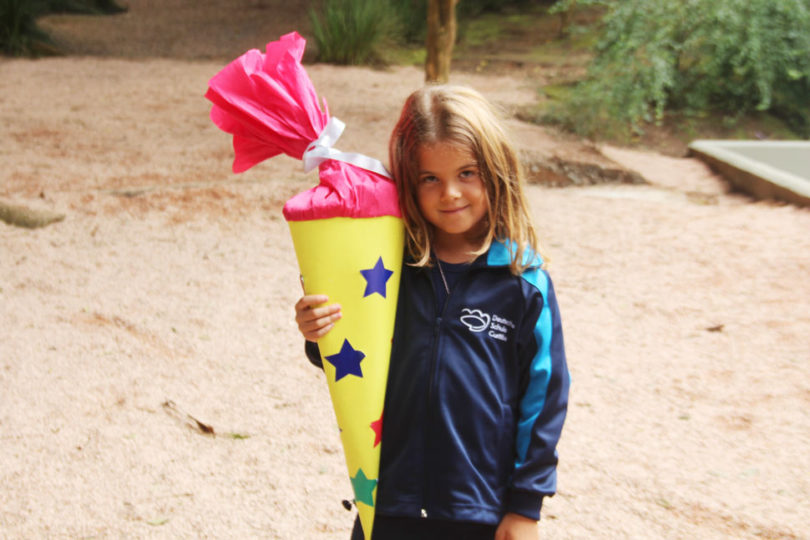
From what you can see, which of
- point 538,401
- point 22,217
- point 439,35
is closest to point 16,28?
point 439,35

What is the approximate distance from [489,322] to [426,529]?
0.42m

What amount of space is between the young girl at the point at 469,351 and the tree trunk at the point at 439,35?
5729 mm

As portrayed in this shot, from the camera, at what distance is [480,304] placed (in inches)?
59.6

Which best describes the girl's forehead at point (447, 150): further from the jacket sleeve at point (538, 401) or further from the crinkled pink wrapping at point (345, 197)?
the jacket sleeve at point (538, 401)

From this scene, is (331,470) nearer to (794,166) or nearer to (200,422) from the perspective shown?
(200,422)

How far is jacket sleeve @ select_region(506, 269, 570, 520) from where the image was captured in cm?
148

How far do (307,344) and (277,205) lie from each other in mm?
4062

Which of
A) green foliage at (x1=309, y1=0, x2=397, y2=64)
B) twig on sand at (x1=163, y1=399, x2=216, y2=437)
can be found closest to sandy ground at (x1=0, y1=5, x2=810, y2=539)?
twig on sand at (x1=163, y1=399, x2=216, y2=437)

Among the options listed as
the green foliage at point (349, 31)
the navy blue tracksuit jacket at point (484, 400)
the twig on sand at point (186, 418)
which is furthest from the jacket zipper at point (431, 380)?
the green foliage at point (349, 31)

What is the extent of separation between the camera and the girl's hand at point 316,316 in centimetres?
152

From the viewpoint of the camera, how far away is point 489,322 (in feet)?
4.96

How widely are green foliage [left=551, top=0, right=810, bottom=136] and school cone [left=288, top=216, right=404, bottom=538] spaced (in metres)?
6.84

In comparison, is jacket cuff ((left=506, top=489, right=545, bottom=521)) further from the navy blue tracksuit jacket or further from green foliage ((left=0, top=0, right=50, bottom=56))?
green foliage ((left=0, top=0, right=50, bottom=56))

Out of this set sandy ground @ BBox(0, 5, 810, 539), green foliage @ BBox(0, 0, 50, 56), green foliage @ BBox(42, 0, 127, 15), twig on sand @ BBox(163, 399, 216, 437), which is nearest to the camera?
sandy ground @ BBox(0, 5, 810, 539)
